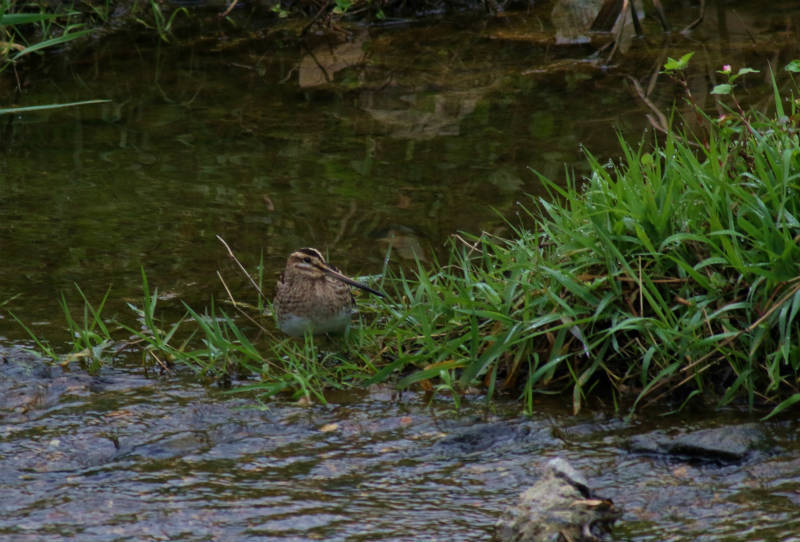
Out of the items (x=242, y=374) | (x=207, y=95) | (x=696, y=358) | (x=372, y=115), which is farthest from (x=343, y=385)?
(x=207, y=95)

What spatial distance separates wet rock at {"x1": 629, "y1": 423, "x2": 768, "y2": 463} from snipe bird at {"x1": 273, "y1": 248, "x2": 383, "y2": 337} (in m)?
1.84

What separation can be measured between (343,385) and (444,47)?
707 centimetres

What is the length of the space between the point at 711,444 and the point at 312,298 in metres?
2.17

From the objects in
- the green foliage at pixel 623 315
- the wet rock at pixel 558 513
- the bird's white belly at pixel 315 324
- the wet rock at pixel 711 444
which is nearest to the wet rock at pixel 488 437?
the green foliage at pixel 623 315

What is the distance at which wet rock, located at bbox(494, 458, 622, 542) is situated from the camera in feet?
12.4

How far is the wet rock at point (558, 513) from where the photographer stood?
149 inches

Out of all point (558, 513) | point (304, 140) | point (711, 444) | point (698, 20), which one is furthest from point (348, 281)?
point (698, 20)

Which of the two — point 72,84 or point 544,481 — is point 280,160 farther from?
point 544,481

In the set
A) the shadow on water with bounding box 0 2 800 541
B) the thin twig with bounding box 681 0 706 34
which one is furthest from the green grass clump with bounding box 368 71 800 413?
the thin twig with bounding box 681 0 706 34

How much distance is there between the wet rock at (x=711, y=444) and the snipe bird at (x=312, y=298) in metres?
1.84

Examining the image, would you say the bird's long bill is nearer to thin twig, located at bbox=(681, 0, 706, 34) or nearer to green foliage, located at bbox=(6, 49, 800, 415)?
green foliage, located at bbox=(6, 49, 800, 415)

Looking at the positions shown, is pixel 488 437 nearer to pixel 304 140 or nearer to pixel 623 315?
pixel 623 315

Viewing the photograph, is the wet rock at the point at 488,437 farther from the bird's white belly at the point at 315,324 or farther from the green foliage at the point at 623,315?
the bird's white belly at the point at 315,324

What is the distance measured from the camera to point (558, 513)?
12.5ft
